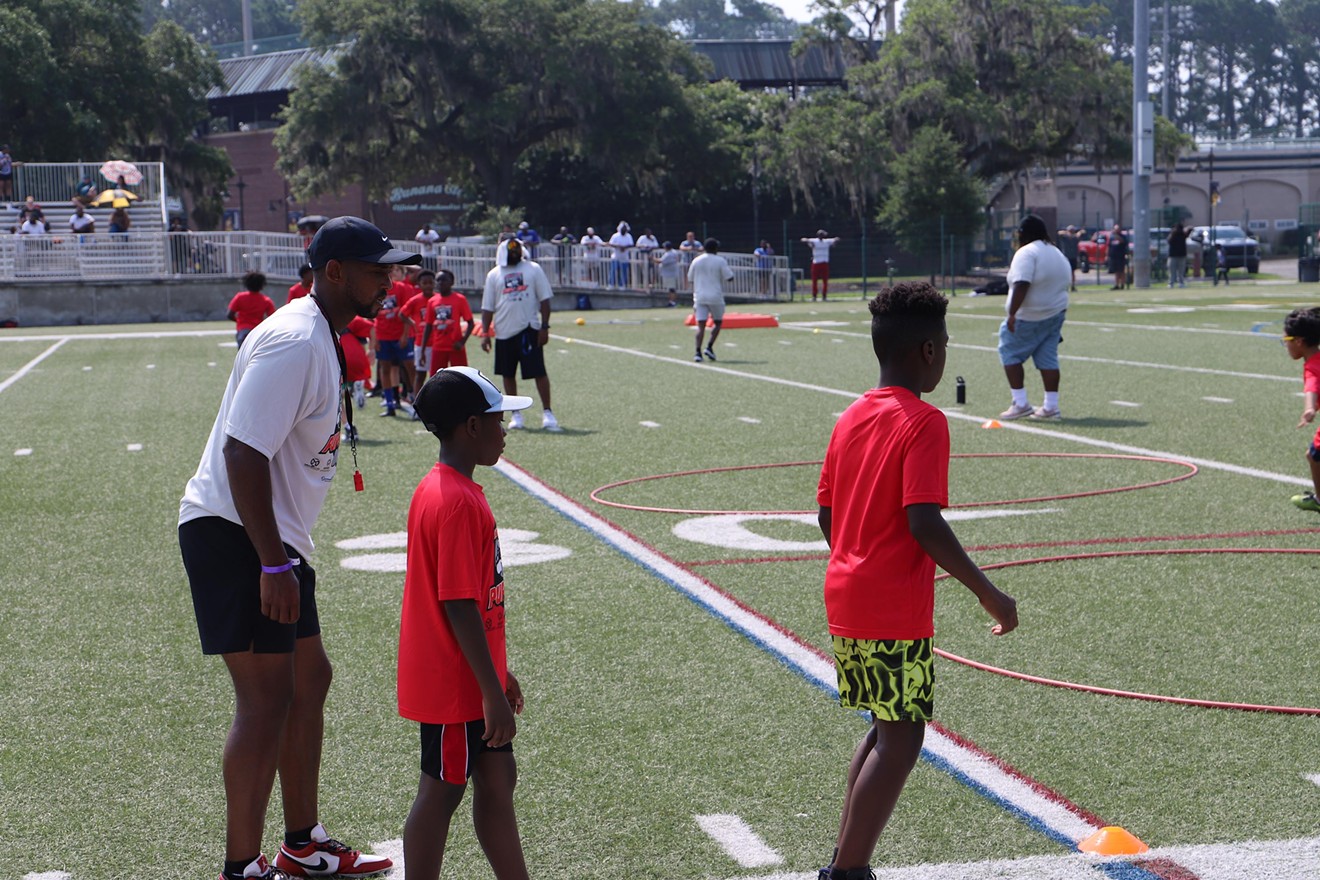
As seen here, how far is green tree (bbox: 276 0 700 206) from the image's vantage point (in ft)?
173

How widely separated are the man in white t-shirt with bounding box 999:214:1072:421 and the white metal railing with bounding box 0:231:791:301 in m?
27.4

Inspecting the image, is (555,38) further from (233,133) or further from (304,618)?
(304,618)

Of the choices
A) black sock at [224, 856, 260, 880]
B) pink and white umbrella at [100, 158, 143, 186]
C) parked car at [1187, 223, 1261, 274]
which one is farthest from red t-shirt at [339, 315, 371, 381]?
parked car at [1187, 223, 1261, 274]

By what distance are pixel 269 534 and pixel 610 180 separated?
178 ft

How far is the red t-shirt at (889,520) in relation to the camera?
12.3 feet

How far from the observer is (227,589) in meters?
3.99

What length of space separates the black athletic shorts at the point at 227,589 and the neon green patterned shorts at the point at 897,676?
1.46m

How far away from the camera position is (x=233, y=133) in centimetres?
7619

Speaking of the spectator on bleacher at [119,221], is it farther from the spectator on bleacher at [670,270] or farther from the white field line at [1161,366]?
the white field line at [1161,366]

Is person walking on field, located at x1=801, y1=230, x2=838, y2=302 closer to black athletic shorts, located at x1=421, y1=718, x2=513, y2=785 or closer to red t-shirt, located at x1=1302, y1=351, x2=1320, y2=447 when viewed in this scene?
red t-shirt, located at x1=1302, y1=351, x2=1320, y2=447

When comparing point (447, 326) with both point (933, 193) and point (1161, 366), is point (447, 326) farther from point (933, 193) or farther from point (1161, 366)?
point (933, 193)

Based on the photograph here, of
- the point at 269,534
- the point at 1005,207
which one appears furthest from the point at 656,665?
the point at 1005,207

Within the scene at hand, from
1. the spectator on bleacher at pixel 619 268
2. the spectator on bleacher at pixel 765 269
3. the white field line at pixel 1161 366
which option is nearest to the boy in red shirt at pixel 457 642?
the white field line at pixel 1161 366

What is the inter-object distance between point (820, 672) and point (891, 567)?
2346 mm
